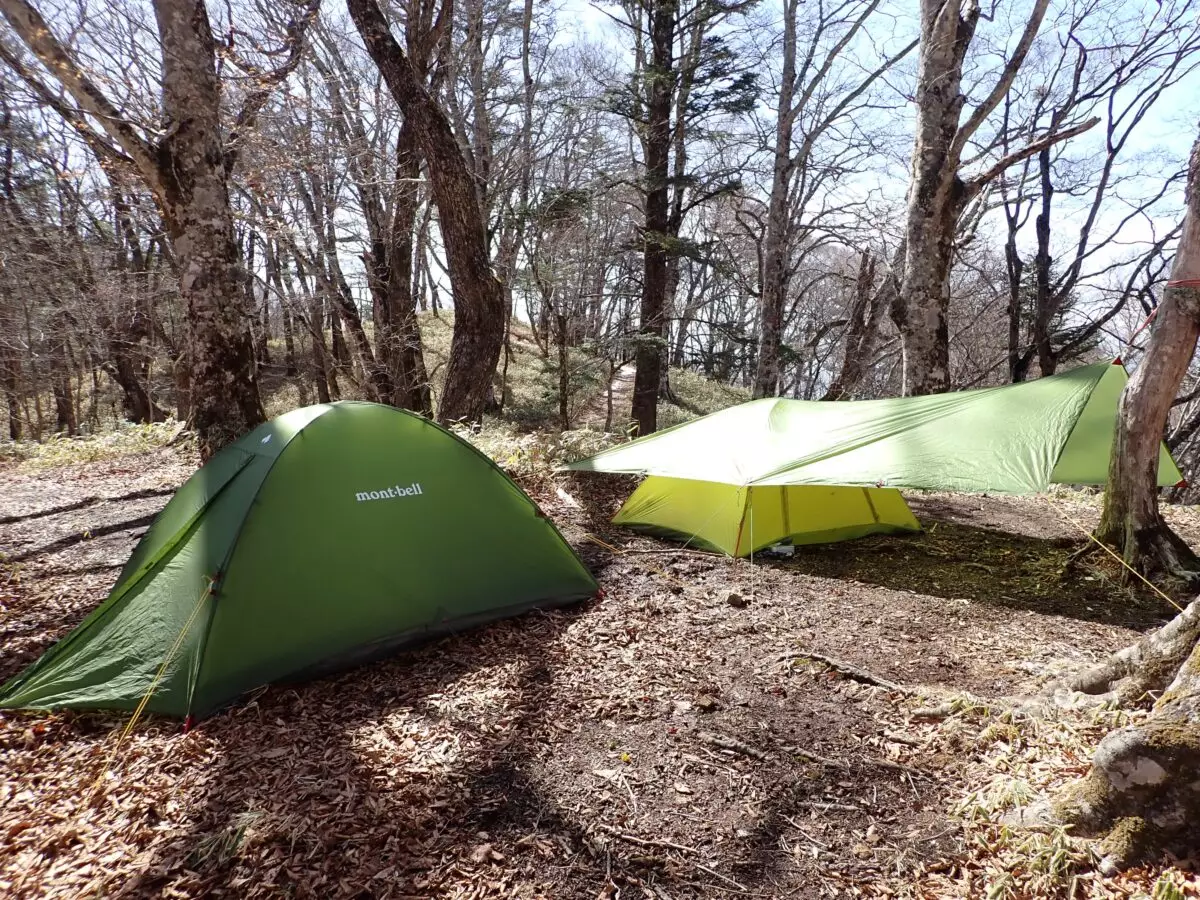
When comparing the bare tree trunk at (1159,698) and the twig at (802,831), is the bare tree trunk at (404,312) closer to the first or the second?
the twig at (802,831)

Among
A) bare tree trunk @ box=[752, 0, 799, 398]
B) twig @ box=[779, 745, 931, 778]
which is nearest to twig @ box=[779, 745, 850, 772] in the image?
twig @ box=[779, 745, 931, 778]

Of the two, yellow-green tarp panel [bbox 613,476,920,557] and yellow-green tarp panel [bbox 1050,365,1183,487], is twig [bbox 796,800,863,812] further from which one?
yellow-green tarp panel [bbox 1050,365,1183,487]

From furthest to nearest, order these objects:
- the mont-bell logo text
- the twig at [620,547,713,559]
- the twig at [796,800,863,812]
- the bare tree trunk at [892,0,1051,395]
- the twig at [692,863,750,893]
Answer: the bare tree trunk at [892,0,1051,395]
the twig at [620,547,713,559]
the mont-bell logo text
the twig at [796,800,863,812]
the twig at [692,863,750,893]

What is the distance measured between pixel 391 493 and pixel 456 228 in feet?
13.1

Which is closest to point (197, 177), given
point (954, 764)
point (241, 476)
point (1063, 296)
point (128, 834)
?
point (241, 476)

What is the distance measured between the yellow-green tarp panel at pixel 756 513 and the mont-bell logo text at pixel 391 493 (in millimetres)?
2436

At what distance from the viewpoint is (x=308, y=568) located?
3.30m

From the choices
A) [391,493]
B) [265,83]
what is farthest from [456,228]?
[391,493]

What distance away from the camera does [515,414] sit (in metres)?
14.9

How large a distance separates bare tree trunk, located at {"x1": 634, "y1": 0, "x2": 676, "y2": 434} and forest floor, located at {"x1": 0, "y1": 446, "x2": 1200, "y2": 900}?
6.40 m

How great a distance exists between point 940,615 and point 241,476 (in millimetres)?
4382

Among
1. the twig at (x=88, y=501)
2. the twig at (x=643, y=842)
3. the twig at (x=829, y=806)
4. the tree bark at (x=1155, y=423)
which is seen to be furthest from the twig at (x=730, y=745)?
the twig at (x=88, y=501)

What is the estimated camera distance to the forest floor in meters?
2.03

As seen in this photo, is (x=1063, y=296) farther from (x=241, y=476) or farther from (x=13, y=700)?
(x=13, y=700)
